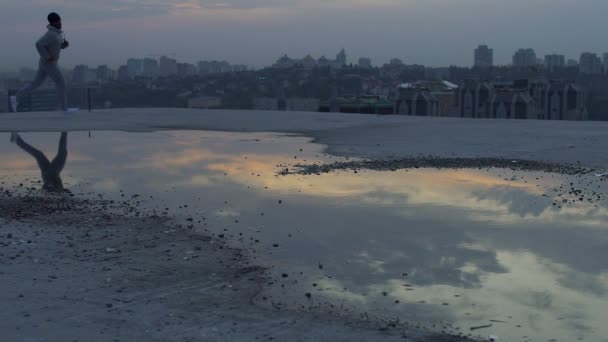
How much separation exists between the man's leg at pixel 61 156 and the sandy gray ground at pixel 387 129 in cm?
246

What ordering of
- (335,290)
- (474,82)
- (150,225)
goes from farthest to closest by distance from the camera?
1. (474,82)
2. (150,225)
3. (335,290)

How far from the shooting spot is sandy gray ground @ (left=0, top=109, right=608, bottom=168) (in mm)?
11203

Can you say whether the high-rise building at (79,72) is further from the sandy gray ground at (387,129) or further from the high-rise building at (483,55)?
the high-rise building at (483,55)

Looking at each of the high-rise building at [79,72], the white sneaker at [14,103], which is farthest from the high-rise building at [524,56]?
the white sneaker at [14,103]

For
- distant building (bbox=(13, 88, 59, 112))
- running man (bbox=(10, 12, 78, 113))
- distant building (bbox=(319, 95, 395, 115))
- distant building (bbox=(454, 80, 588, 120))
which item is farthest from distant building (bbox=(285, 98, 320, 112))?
running man (bbox=(10, 12, 78, 113))

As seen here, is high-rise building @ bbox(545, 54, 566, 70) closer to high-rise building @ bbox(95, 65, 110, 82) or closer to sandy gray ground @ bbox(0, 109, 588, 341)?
high-rise building @ bbox(95, 65, 110, 82)

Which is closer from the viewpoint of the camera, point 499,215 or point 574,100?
point 499,215

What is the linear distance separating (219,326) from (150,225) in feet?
8.34

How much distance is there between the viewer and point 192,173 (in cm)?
896

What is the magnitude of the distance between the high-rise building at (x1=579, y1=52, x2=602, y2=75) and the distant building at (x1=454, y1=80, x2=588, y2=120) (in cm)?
6153

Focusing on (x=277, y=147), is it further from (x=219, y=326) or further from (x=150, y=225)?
(x=219, y=326)

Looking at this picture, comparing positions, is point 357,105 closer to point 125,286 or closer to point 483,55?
point 125,286

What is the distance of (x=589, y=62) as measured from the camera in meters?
119

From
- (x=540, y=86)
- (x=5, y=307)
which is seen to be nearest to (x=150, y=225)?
(x=5, y=307)
